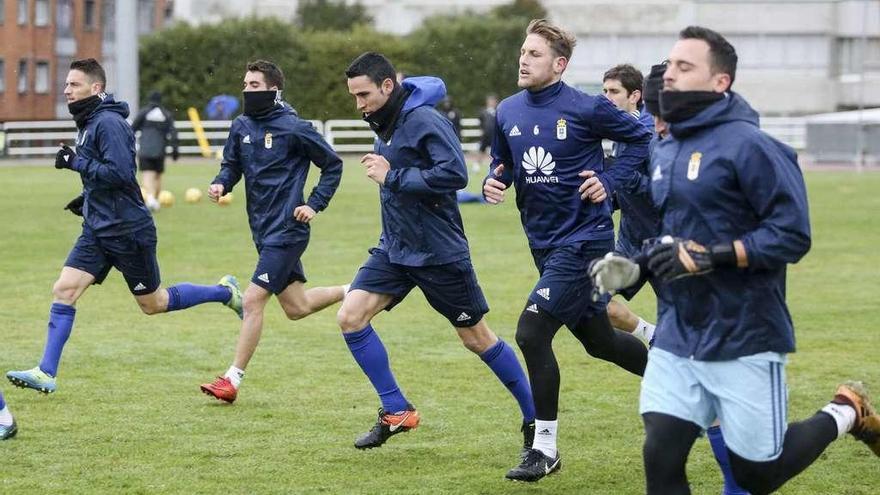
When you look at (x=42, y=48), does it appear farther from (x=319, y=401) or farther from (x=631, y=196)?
(x=631, y=196)

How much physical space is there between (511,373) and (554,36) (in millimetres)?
1785

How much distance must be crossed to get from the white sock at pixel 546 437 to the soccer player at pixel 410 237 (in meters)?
0.39

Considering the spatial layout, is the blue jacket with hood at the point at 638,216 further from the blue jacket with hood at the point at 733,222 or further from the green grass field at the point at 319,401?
the blue jacket with hood at the point at 733,222

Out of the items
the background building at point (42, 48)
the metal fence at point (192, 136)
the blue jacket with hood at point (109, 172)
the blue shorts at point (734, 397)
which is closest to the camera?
the blue shorts at point (734, 397)

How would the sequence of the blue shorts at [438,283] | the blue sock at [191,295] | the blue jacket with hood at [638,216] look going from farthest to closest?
the blue sock at [191,295]
the blue jacket with hood at [638,216]
the blue shorts at [438,283]

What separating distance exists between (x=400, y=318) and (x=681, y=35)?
26.8ft

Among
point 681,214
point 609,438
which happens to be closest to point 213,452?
point 609,438

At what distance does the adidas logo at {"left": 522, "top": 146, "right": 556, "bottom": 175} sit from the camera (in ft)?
24.8

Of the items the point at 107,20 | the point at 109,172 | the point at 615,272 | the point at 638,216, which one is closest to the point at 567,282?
the point at 638,216

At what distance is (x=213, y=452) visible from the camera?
7922 millimetres

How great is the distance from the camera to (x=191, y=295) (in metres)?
10.8

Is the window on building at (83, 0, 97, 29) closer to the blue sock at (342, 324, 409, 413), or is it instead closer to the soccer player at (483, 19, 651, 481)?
the blue sock at (342, 324, 409, 413)

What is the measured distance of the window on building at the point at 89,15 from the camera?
69562 mm

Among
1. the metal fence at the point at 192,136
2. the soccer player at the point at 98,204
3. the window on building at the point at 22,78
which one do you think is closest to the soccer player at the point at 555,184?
the soccer player at the point at 98,204
